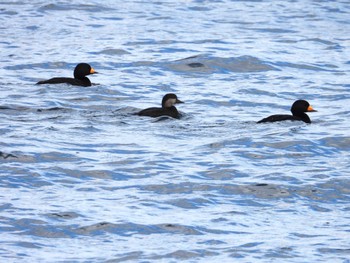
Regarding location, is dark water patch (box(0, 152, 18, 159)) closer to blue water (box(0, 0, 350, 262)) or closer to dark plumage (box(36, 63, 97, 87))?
blue water (box(0, 0, 350, 262))

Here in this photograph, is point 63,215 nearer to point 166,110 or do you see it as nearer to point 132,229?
point 132,229

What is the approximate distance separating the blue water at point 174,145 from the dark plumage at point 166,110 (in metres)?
0.18

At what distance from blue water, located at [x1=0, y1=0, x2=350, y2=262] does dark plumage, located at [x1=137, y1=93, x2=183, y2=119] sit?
0.18m

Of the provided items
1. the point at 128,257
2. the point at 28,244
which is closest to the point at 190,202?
the point at 128,257

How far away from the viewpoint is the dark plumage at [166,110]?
16078 mm

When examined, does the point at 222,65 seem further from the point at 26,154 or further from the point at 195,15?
the point at 26,154

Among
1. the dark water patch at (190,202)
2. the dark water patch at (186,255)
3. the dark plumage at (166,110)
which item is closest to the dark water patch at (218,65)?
the dark plumage at (166,110)

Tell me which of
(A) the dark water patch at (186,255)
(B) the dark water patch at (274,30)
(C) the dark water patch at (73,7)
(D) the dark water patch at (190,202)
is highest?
(A) the dark water patch at (186,255)

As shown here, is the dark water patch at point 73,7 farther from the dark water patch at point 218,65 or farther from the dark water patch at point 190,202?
the dark water patch at point 190,202

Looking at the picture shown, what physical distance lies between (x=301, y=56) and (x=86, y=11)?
7.47m

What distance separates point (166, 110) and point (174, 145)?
1.90 meters

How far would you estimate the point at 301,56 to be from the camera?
22938 mm

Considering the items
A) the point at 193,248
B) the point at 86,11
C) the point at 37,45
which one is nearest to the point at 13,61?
the point at 37,45

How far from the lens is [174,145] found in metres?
14.4
